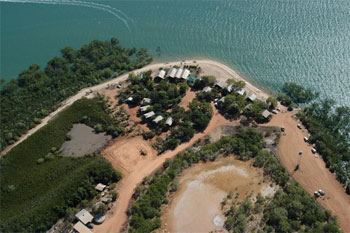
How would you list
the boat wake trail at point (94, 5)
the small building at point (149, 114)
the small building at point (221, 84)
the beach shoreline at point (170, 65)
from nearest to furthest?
the small building at point (149, 114)
the beach shoreline at point (170, 65)
the small building at point (221, 84)
the boat wake trail at point (94, 5)

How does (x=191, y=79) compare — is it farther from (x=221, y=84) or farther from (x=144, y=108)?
(x=144, y=108)

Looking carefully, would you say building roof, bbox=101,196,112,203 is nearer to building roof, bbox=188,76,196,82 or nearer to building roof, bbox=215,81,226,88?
building roof, bbox=188,76,196,82

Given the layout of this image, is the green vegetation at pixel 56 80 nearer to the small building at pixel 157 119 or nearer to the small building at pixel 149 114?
the small building at pixel 149 114

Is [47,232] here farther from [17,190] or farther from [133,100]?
[133,100]

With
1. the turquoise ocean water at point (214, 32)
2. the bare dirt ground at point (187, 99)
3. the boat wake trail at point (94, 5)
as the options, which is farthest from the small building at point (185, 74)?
the boat wake trail at point (94, 5)

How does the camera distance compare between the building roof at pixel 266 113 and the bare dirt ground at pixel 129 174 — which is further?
the building roof at pixel 266 113
